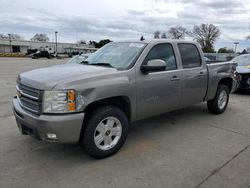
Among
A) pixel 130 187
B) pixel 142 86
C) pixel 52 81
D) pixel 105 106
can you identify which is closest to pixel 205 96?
pixel 142 86

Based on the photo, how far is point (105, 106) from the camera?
356 centimetres

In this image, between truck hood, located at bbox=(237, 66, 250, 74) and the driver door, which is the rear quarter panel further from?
truck hood, located at bbox=(237, 66, 250, 74)

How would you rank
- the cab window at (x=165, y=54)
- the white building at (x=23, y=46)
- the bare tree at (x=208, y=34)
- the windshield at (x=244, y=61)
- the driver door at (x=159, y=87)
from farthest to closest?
1. the white building at (x=23, y=46)
2. the bare tree at (x=208, y=34)
3. the windshield at (x=244, y=61)
4. the cab window at (x=165, y=54)
5. the driver door at (x=159, y=87)

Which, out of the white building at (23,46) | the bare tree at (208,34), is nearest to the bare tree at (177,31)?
the bare tree at (208,34)

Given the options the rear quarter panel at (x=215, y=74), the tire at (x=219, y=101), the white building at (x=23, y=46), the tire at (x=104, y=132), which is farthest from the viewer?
the white building at (x=23, y=46)

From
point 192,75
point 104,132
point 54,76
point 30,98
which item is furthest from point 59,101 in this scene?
point 192,75

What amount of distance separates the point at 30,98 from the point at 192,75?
3206mm

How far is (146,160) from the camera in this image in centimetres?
360

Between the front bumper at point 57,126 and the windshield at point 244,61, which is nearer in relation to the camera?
the front bumper at point 57,126

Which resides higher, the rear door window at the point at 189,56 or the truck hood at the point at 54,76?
the rear door window at the point at 189,56

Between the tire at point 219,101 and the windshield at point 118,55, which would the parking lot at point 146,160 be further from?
the windshield at point 118,55

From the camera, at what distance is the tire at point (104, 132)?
3379mm

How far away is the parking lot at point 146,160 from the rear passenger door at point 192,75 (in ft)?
2.23

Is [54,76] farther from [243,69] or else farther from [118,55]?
[243,69]
